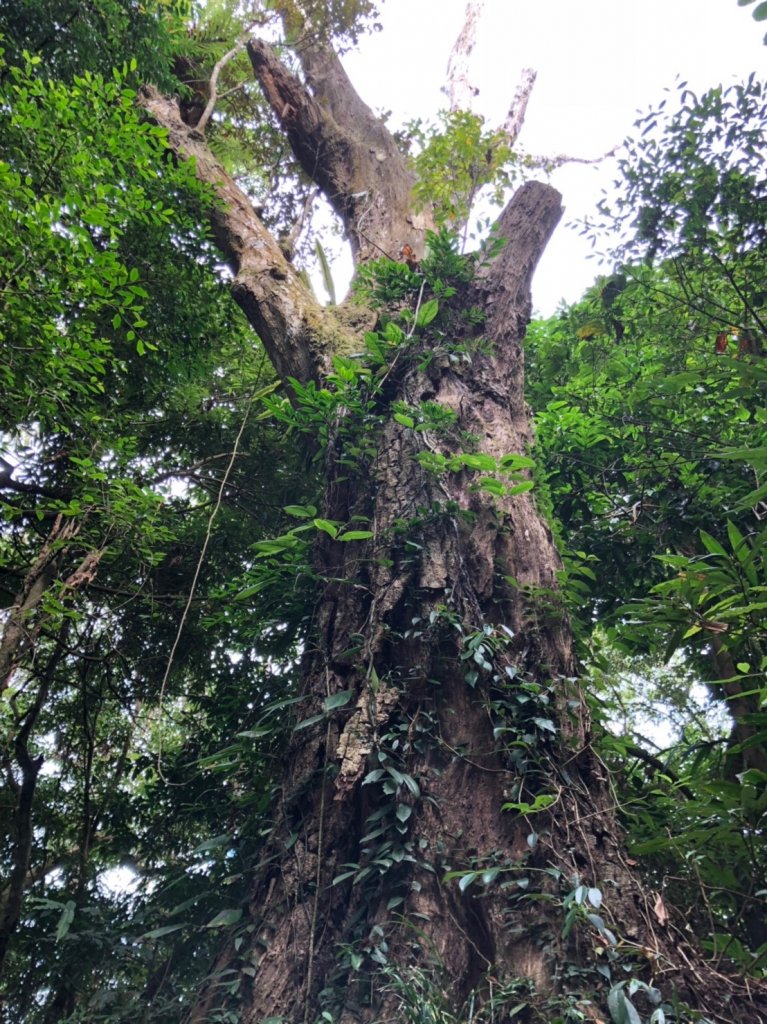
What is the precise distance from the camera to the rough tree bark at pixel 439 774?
7.63ft

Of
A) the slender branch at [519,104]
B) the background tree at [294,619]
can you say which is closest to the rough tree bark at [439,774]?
the background tree at [294,619]

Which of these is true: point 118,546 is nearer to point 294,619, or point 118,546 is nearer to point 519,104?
point 294,619

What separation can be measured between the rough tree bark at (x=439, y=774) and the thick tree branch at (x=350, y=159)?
1712 millimetres

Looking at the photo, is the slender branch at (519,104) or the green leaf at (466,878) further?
the slender branch at (519,104)

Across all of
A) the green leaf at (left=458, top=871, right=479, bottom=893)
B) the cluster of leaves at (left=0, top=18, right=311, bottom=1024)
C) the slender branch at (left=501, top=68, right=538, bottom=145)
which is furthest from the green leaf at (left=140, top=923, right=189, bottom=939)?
the slender branch at (left=501, top=68, right=538, bottom=145)

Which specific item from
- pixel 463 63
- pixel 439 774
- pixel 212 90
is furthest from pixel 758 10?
pixel 463 63

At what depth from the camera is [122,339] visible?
4852 mm

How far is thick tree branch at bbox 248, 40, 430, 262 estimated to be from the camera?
542 centimetres

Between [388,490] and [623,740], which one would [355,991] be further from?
[388,490]

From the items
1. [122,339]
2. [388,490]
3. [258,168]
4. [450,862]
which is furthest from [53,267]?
[258,168]

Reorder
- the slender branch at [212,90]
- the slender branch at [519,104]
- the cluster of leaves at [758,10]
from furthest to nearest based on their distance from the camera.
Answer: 1. the slender branch at [519,104]
2. the slender branch at [212,90]
3. the cluster of leaves at [758,10]

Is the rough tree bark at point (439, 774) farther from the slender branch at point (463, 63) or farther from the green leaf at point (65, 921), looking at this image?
the slender branch at point (463, 63)

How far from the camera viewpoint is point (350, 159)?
5.73 m

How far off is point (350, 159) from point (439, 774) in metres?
4.83
